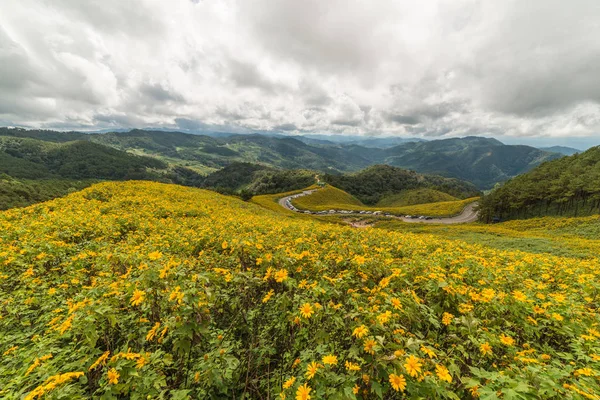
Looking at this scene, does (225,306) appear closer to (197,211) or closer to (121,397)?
(121,397)

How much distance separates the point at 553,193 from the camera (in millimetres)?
58938

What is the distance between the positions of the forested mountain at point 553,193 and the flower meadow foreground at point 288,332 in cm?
7379

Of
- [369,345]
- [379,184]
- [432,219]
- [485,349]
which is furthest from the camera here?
[379,184]

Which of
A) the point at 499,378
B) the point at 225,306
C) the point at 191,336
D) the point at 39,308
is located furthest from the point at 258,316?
the point at 39,308

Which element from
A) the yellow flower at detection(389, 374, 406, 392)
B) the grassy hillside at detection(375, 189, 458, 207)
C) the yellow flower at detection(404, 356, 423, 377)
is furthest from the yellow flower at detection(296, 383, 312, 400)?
the grassy hillside at detection(375, 189, 458, 207)

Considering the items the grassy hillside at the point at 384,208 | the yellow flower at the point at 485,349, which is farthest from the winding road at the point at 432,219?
the yellow flower at the point at 485,349

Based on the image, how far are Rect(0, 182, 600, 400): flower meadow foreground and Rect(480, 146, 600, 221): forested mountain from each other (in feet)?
242

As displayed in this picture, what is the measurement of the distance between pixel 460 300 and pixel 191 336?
482 centimetres

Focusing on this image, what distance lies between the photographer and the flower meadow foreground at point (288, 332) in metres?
2.80

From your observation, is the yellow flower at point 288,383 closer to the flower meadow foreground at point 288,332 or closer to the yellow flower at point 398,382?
the flower meadow foreground at point 288,332

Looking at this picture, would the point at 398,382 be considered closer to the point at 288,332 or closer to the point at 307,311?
the point at 307,311

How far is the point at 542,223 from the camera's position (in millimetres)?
43500

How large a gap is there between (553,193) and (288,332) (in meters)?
82.3

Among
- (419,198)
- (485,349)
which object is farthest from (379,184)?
(485,349)
